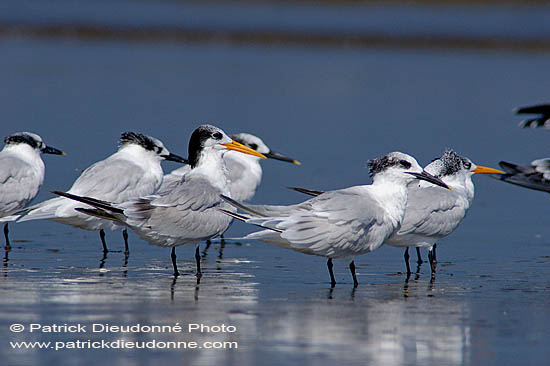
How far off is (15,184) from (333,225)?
341 centimetres

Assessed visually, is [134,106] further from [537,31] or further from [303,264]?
[537,31]

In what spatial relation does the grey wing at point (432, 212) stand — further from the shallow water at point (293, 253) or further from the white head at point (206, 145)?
the white head at point (206, 145)

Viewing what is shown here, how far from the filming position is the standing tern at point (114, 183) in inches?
350

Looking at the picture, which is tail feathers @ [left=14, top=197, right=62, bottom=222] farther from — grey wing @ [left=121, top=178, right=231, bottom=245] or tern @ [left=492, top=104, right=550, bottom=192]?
tern @ [left=492, top=104, right=550, bottom=192]

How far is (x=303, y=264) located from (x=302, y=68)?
19594mm

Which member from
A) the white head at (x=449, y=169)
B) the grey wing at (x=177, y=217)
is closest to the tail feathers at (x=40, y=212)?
the grey wing at (x=177, y=217)

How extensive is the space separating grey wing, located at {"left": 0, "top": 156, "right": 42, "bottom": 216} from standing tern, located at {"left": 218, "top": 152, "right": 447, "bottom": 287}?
266 cm

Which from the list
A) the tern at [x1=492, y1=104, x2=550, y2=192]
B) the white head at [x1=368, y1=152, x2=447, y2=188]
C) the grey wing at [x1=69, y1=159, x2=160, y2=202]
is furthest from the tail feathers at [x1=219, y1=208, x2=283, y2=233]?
the tern at [x1=492, y1=104, x2=550, y2=192]

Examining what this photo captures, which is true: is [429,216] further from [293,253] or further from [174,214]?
[174,214]

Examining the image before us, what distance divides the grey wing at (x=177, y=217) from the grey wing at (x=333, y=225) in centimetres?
69

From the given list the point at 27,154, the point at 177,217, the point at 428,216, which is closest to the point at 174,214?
the point at 177,217

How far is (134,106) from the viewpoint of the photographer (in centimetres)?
1950

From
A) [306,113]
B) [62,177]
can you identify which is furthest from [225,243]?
[306,113]

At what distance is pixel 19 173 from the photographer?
984 centimetres
